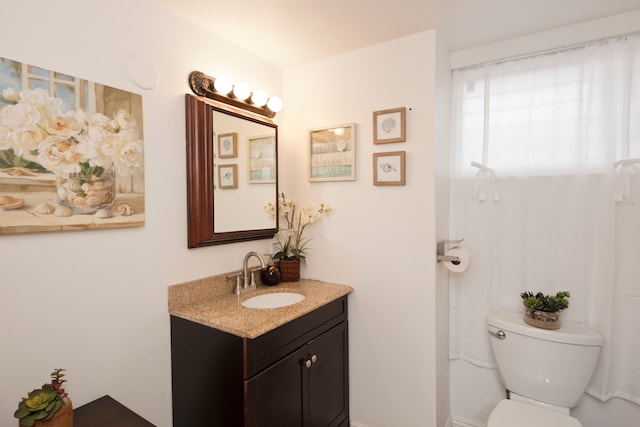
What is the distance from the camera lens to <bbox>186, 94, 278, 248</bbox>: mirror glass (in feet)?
5.29

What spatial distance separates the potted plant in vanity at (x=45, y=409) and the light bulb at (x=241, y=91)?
1.44 meters

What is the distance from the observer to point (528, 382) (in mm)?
1652

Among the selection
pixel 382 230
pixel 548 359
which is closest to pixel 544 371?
pixel 548 359

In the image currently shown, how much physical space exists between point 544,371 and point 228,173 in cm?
189

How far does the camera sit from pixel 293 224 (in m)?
2.19

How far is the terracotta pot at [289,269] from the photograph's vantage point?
2.07 metres

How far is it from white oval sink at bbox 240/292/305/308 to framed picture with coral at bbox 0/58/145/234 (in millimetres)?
746

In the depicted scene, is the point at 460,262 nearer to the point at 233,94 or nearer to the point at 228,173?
the point at 228,173

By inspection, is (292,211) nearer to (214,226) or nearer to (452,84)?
(214,226)

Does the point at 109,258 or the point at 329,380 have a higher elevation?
the point at 109,258

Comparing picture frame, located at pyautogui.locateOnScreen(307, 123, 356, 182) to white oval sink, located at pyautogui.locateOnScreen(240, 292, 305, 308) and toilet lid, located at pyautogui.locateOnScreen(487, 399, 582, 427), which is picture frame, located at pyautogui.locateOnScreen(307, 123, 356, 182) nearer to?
white oval sink, located at pyautogui.locateOnScreen(240, 292, 305, 308)

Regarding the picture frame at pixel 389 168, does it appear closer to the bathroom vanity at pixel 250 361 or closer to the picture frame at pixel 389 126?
the picture frame at pixel 389 126

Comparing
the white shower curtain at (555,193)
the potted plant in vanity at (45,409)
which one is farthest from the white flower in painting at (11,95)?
the white shower curtain at (555,193)

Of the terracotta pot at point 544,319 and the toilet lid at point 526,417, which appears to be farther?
the terracotta pot at point 544,319
